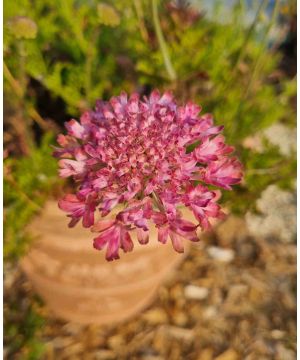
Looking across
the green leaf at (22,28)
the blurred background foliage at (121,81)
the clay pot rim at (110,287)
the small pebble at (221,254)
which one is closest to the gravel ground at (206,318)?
the small pebble at (221,254)

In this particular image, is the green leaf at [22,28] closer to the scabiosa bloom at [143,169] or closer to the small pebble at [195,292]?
the scabiosa bloom at [143,169]

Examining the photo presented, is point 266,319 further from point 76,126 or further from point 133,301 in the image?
point 76,126

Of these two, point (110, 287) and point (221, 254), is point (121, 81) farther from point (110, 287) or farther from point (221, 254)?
point (221, 254)

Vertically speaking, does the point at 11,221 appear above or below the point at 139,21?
below

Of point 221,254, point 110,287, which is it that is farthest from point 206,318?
point 110,287

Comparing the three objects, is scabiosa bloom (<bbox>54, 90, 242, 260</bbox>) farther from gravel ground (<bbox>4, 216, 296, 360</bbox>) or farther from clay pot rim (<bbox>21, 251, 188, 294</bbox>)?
gravel ground (<bbox>4, 216, 296, 360</bbox>)

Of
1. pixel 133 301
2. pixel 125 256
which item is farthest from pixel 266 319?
pixel 125 256

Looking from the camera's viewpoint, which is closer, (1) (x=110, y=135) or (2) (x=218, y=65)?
(1) (x=110, y=135)
